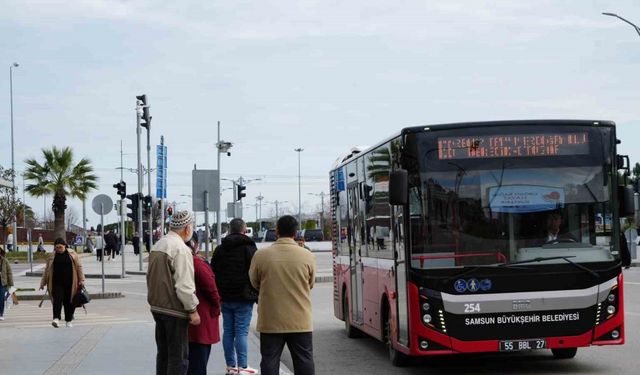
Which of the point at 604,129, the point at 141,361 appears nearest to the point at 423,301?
the point at 604,129

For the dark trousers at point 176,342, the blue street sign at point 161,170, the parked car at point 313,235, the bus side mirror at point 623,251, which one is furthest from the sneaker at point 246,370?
the parked car at point 313,235

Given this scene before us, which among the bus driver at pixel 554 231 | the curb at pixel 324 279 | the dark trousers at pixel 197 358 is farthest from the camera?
the curb at pixel 324 279

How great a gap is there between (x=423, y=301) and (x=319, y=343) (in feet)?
16.8

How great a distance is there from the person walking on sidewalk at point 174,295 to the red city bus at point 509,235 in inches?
126

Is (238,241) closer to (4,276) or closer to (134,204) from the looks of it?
(4,276)

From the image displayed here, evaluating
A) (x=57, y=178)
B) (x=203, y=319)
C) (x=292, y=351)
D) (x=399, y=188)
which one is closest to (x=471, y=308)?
(x=399, y=188)

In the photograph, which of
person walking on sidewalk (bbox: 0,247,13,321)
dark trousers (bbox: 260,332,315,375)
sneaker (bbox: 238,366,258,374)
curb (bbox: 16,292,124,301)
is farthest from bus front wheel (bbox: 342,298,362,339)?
curb (bbox: 16,292,124,301)

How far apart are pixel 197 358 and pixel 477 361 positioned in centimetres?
537

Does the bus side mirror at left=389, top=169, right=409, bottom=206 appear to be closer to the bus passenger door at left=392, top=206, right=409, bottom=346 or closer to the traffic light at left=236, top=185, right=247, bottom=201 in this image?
the bus passenger door at left=392, top=206, right=409, bottom=346

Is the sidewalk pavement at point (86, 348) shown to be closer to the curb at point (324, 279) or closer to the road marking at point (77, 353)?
the road marking at point (77, 353)

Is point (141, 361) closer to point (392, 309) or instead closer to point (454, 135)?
point (392, 309)

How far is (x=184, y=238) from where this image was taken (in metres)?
9.65

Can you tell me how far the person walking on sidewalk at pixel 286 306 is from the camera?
9805mm

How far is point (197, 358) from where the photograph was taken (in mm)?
9914
